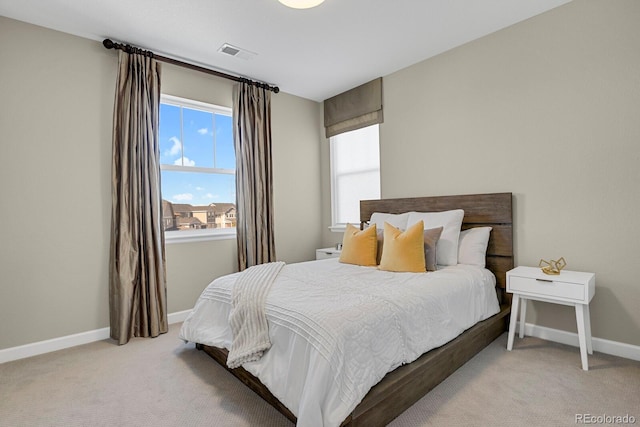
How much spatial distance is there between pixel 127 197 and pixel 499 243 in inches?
131

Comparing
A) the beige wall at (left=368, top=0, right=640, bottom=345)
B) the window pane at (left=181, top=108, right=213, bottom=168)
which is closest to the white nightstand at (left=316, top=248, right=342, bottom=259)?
the beige wall at (left=368, top=0, right=640, bottom=345)

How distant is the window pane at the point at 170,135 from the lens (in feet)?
11.2

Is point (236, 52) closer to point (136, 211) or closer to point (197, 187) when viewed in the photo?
point (197, 187)

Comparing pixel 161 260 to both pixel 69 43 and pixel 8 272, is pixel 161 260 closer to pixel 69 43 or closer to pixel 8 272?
pixel 8 272

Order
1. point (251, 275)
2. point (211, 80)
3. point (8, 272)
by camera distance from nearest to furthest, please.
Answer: point (251, 275) < point (8, 272) < point (211, 80)

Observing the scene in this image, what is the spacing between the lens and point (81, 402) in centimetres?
192

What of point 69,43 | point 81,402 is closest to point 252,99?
point 69,43

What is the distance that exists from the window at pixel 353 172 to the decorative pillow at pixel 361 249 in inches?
47.1

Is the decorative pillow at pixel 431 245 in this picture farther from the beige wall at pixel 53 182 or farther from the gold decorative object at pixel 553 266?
the beige wall at pixel 53 182

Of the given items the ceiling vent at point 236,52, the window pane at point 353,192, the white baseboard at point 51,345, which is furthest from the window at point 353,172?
the white baseboard at point 51,345

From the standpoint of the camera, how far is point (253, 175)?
379cm

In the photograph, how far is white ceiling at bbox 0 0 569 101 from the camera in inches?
96.7

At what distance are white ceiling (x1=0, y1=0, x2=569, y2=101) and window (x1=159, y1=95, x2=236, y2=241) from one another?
0.57m

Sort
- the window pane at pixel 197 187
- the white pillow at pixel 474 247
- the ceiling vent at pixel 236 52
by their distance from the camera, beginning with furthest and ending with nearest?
1. the window pane at pixel 197 187
2. the ceiling vent at pixel 236 52
3. the white pillow at pixel 474 247
